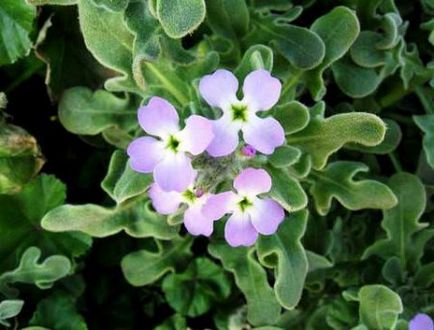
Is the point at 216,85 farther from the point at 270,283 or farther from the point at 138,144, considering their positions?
the point at 270,283

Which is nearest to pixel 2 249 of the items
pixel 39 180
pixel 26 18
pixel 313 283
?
pixel 39 180

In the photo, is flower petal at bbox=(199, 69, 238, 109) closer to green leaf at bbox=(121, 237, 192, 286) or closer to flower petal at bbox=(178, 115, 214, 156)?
flower petal at bbox=(178, 115, 214, 156)

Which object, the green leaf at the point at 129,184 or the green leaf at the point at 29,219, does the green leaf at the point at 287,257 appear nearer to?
the green leaf at the point at 129,184

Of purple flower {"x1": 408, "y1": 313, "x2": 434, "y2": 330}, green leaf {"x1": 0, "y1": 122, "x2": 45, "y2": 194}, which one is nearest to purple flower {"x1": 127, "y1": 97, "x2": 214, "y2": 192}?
green leaf {"x1": 0, "y1": 122, "x2": 45, "y2": 194}

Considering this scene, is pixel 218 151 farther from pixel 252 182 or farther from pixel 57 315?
pixel 57 315

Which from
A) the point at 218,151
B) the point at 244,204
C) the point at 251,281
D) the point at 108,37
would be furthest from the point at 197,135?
the point at 251,281

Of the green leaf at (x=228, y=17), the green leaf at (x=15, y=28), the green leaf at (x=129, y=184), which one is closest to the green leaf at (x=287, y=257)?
the green leaf at (x=129, y=184)

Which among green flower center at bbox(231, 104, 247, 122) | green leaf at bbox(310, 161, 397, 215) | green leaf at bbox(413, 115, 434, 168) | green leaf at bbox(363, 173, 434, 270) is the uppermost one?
green flower center at bbox(231, 104, 247, 122)
